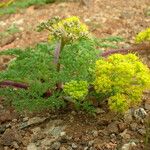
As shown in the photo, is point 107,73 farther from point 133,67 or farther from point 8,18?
point 8,18

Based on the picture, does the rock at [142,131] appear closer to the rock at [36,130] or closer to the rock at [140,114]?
the rock at [140,114]

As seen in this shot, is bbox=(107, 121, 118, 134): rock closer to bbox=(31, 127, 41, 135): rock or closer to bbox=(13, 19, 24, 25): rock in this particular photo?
bbox=(31, 127, 41, 135): rock

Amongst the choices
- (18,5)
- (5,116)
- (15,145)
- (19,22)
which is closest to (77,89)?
(15,145)

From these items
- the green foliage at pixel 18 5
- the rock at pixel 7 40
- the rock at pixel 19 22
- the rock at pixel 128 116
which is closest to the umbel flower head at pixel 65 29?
the rock at pixel 128 116

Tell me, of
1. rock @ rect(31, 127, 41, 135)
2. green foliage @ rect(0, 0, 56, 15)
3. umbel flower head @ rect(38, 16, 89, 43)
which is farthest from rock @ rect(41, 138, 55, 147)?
green foliage @ rect(0, 0, 56, 15)

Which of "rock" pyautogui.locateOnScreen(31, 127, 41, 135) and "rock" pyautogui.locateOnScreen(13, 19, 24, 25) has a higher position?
"rock" pyautogui.locateOnScreen(31, 127, 41, 135)

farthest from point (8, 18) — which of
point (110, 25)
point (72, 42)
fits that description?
point (72, 42)
